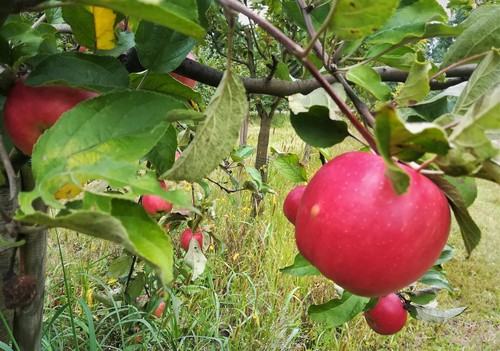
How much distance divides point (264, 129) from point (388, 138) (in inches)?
121

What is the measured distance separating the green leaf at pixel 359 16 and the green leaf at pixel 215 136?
0.09 m

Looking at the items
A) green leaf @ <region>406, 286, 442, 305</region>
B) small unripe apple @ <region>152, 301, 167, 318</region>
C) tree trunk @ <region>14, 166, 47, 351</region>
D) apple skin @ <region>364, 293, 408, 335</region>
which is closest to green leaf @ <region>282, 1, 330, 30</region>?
tree trunk @ <region>14, 166, 47, 351</region>

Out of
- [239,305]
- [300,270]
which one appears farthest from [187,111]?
[239,305]

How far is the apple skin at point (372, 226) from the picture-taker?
0.32m

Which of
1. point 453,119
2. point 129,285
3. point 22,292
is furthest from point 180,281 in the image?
point 453,119

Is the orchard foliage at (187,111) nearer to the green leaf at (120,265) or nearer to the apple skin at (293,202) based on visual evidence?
the apple skin at (293,202)

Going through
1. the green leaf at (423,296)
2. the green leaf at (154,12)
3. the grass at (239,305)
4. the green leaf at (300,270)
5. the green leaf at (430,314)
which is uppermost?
the green leaf at (154,12)

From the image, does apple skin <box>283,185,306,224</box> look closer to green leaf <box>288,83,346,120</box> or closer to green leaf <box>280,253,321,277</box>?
green leaf <box>280,253,321,277</box>

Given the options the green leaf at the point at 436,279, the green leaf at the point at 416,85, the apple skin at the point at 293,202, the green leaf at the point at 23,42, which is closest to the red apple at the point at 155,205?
the apple skin at the point at 293,202

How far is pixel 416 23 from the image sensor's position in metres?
0.44

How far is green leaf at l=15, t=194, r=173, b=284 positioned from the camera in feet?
0.71

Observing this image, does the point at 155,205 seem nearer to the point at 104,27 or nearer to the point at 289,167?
the point at 289,167

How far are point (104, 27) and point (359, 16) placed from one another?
24 cm

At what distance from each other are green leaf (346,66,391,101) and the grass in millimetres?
990
